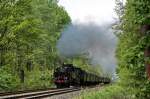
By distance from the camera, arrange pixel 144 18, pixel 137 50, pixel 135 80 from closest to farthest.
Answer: pixel 144 18
pixel 137 50
pixel 135 80

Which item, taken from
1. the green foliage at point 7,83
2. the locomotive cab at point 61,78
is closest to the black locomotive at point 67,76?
the locomotive cab at point 61,78

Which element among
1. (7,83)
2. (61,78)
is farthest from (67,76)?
(7,83)

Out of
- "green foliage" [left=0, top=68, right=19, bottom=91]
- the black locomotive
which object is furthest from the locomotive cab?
"green foliage" [left=0, top=68, right=19, bottom=91]

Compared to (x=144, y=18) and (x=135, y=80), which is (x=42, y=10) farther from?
(x=144, y=18)

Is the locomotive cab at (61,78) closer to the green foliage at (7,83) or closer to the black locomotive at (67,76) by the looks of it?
the black locomotive at (67,76)

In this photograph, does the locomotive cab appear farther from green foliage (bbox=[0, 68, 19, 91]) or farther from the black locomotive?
green foliage (bbox=[0, 68, 19, 91])

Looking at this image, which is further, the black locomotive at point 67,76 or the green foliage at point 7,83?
the black locomotive at point 67,76

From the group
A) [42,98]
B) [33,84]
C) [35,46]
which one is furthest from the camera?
[35,46]

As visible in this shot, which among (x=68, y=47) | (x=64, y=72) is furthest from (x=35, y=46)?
(x=68, y=47)

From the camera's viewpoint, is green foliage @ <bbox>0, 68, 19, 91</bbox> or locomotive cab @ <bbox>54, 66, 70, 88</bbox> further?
locomotive cab @ <bbox>54, 66, 70, 88</bbox>

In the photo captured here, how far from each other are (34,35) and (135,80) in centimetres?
2722

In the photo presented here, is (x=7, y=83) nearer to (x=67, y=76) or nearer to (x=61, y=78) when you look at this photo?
(x=61, y=78)

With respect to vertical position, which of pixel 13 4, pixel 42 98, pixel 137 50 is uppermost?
pixel 13 4

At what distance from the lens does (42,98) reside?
79.7ft
